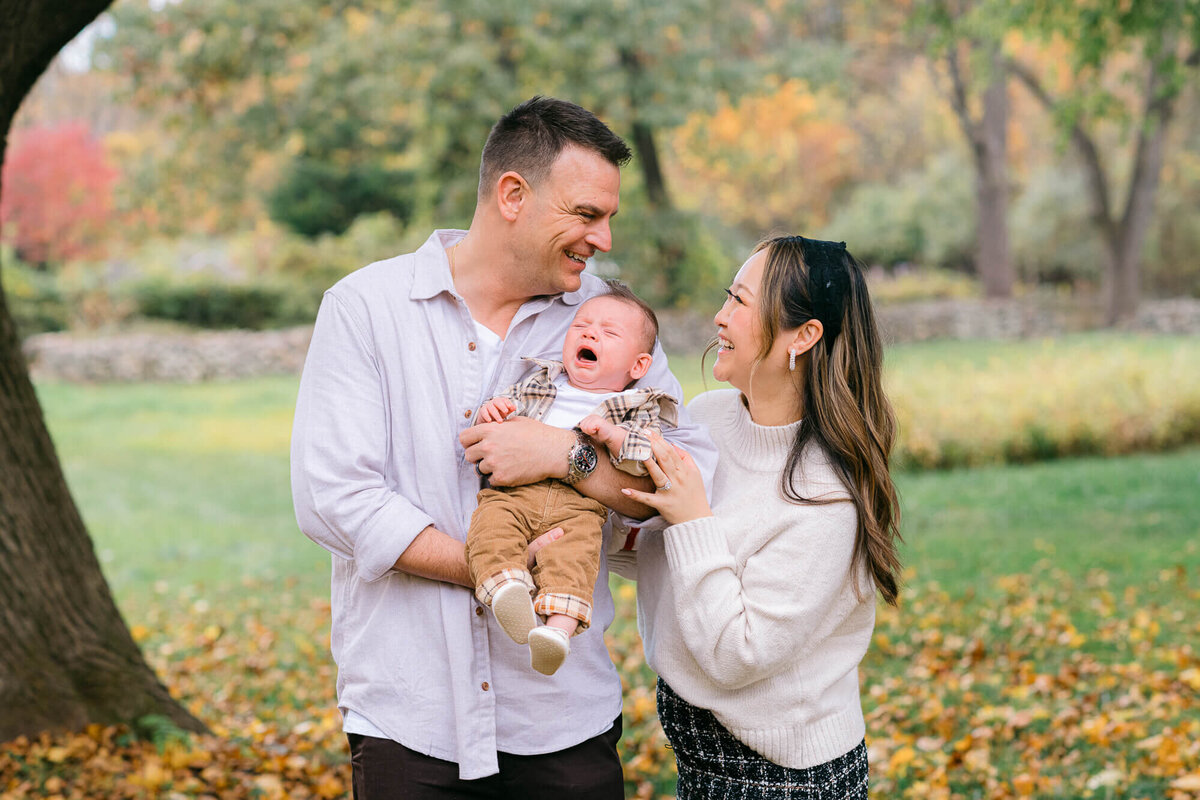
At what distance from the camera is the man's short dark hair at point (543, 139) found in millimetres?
2391

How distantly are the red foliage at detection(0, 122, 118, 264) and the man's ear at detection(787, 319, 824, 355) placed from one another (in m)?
28.7

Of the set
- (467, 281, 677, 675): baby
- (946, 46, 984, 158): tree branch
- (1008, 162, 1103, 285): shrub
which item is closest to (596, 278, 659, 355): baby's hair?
(467, 281, 677, 675): baby

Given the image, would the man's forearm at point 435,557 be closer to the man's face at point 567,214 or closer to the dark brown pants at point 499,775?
the dark brown pants at point 499,775

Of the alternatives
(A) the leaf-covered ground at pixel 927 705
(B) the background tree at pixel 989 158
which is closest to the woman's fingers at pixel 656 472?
(A) the leaf-covered ground at pixel 927 705

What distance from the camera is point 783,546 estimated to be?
2.32 m

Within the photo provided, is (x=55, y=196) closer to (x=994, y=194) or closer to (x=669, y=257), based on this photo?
(x=669, y=257)

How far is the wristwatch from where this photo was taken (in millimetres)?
2295

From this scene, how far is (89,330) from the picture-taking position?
814 inches

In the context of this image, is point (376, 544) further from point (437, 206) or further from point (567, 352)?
point (437, 206)

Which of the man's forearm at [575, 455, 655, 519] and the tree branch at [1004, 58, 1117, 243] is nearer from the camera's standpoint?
the man's forearm at [575, 455, 655, 519]

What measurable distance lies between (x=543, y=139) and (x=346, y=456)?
81 centimetres

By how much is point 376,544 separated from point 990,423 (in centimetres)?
1009

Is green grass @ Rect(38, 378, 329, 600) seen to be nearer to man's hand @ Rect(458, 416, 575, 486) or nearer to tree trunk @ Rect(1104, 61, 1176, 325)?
man's hand @ Rect(458, 416, 575, 486)

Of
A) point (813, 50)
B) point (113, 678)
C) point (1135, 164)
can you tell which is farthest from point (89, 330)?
point (1135, 164)
